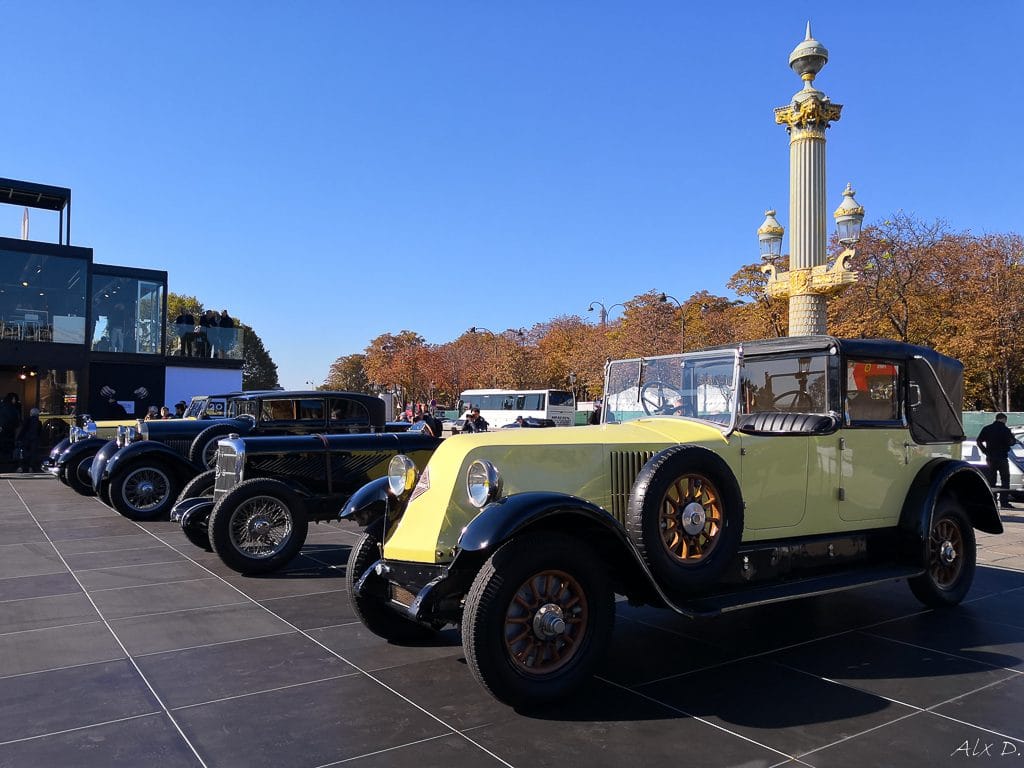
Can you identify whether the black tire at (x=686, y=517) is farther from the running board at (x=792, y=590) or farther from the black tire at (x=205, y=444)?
the black tire at (x=205, y=444)

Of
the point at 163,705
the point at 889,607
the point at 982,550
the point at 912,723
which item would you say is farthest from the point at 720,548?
the point at 982,550

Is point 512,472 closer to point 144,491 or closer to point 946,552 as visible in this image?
point 946,552

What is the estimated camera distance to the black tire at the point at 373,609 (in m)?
4.61

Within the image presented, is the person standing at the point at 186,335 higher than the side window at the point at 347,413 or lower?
higher

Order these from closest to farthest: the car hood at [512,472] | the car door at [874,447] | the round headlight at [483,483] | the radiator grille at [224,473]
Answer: the round headlight at [483,483]
the car hood at [512,472]
the car door at [874,447]
the radiator grille at [224,473]

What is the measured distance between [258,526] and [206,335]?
20.9 meters

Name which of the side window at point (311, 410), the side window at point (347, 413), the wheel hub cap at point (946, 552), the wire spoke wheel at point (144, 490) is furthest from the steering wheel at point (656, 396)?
the wire spoke wheel at point (144, 490)

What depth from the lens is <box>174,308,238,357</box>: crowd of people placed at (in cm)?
2566

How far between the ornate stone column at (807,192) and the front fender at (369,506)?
11.6 m

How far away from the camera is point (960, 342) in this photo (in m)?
25.7

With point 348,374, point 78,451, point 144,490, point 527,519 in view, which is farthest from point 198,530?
point 348,374

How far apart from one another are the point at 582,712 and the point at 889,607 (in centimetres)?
331

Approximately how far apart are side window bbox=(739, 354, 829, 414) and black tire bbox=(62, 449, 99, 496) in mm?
12576

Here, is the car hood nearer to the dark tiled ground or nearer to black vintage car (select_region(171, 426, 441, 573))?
the dark tiled ground
